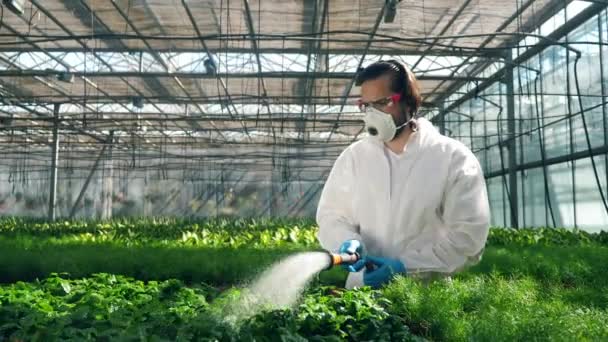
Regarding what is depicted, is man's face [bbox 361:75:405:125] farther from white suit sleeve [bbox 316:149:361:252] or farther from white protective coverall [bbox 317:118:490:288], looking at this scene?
white suit sleeve [bbox 316:149:361:252]

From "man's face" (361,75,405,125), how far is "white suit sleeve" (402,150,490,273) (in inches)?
12.8

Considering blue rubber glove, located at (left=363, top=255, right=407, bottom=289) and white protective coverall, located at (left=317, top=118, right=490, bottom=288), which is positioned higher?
white protective coverall, located at (left=317, top=118, right=490, bottom=288)

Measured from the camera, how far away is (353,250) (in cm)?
253

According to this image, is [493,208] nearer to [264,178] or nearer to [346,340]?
[264,178]

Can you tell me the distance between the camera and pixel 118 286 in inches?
124

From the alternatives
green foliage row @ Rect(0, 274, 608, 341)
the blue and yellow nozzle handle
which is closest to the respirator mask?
the blue and yellow nozzle handle

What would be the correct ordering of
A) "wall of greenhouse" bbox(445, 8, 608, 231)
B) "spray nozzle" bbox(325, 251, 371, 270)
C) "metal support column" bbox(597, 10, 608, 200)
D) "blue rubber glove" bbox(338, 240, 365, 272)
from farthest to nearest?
"wall of greenhouse" bbox(445, 8, 608, 231) → "metal support column" bbox(597, 10, 608, 200) → "blue rubber glove" bbox(338, 240, 365, 272) → "spray nozzle" bbox(325, 251, 371, 270)

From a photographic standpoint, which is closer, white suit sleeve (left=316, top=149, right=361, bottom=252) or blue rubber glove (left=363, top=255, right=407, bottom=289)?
blue rubber glove (left=363, top=255, right=407, bottom=289)

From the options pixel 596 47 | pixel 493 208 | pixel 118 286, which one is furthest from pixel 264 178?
pixel 118 286

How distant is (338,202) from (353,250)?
1.51 ft

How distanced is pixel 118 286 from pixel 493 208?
1556 centimetres

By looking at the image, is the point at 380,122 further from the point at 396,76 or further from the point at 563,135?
the point at 563,135

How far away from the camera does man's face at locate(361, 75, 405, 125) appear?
105 inches

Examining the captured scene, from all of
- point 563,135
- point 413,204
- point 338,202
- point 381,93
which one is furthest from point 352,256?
point 563,135
